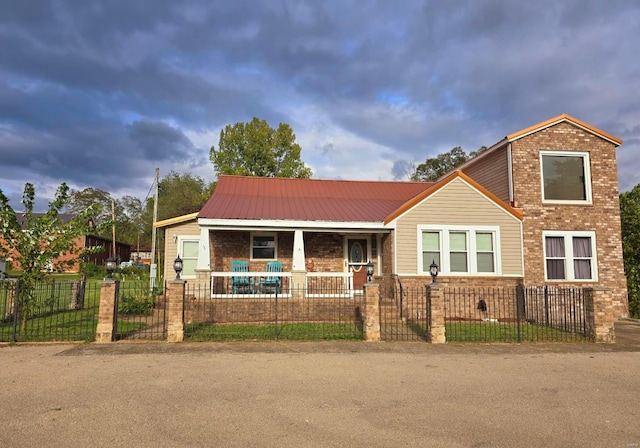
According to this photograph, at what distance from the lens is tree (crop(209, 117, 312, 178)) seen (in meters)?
39.9

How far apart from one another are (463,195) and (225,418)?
1129 cm

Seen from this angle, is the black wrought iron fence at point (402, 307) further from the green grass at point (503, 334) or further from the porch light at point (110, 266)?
the porch light at point (110, 266)

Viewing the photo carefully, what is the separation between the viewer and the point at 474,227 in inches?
550

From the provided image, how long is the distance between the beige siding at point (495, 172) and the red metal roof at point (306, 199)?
127 inches

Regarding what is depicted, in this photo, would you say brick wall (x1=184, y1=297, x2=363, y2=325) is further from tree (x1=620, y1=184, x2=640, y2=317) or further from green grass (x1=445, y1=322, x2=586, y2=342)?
tree (x1=620, y1=184, x2=640, y2=317)

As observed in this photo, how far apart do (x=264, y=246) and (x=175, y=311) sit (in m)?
6.60

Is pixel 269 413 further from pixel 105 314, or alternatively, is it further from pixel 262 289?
pixel 262 289

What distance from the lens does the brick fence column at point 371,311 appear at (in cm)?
968

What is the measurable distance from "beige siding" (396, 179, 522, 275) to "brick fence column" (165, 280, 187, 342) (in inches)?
284

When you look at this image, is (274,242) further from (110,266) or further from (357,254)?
(110,266)

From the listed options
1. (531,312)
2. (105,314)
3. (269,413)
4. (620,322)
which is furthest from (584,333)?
(105,314)

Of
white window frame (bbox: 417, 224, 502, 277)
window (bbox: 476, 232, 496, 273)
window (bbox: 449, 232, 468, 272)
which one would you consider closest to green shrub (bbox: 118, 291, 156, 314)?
white window frame (bbox: 417, 224, 502, 277)

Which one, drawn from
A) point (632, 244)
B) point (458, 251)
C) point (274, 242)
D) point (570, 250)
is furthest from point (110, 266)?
point (632, 244)

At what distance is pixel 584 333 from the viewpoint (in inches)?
415
